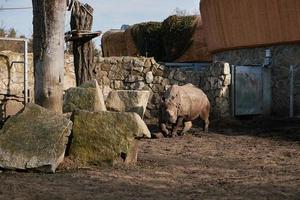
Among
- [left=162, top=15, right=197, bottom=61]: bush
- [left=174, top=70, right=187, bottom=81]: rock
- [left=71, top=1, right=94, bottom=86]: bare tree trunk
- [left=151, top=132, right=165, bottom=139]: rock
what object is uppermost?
[left=162, top=15, right=197, bottom=61]: bush

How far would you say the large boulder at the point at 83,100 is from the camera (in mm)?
8894

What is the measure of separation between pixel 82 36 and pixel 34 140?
387cm

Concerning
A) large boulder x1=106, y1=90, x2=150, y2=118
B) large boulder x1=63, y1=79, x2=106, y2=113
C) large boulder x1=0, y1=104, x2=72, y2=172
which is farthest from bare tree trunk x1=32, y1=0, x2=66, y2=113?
large boulder x1=106, y1=90, x2=150, y2=118

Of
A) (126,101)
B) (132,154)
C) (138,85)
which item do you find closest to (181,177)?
(132,154)

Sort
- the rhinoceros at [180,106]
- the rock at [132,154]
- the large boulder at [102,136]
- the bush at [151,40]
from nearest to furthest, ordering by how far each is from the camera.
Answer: the large boulder at [102,136], the rock at [132,154], the rhinoceros at [180,106], the bush at [151,40]

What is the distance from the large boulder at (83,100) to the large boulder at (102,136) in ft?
3.28

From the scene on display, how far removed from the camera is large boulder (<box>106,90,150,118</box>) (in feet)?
41.2

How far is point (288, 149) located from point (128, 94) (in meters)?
3.97

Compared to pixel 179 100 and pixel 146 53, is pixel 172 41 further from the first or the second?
pixel 179 100

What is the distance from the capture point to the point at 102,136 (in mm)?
7809

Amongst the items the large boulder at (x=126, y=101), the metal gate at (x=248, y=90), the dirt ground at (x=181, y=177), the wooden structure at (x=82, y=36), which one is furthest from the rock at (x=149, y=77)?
the dirt ground at (x=181, y=177)

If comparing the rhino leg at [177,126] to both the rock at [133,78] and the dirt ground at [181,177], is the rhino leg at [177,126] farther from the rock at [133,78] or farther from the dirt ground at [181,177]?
the rock at [133,78]

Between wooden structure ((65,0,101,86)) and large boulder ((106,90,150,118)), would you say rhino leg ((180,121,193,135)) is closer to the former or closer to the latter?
large boulder ((106,90,150,118))

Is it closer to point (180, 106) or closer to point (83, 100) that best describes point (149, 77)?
point (180, 106)
